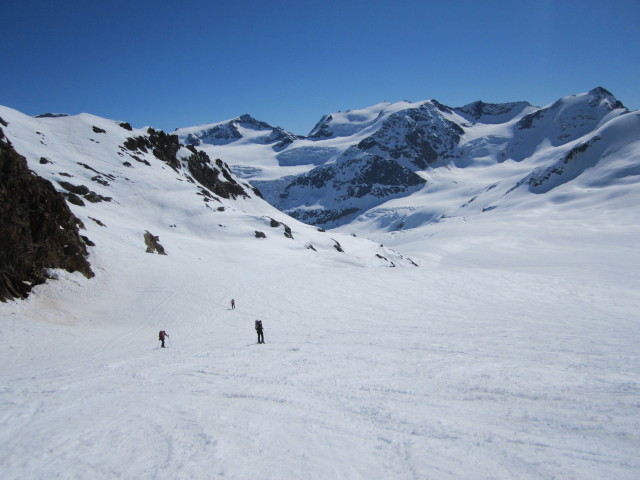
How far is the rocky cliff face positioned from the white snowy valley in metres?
1.32

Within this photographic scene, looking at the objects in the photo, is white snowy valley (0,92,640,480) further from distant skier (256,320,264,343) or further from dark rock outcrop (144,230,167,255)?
dark rock outcrop (144,230,167,255)

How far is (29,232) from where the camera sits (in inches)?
952

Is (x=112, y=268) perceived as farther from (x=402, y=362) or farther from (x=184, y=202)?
(x=184, y=202)

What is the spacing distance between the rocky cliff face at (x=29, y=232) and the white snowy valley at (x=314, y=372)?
1.32m

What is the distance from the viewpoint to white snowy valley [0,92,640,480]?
713cm

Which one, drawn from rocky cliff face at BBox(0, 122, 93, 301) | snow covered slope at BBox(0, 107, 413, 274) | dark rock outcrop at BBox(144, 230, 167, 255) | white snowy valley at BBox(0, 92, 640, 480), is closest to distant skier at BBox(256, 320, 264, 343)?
white snowy valley at BBox(0, 92, 640, 480)

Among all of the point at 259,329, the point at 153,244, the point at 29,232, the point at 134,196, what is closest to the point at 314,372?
the point at 259,329

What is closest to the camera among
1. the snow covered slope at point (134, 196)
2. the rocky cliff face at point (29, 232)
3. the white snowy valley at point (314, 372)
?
the white snowy valley at point (314, 372)

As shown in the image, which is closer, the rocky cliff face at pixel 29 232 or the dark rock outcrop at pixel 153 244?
the rocky cliff face at pixel 29 232

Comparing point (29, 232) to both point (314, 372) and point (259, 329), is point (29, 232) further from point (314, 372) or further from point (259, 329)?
point (314, 372)

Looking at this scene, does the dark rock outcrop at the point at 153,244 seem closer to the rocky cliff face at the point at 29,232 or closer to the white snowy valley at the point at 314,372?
the white snowy valley at the point at 314,372

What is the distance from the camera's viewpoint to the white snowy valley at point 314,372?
7129mm

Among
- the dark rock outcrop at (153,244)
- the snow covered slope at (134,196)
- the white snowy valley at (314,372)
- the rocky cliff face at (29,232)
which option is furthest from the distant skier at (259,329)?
the dark rock outcrop at (153,244)

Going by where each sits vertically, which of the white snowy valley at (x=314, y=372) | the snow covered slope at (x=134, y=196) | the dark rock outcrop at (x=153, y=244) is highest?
the snow covered slope at (x=134, y=196)
